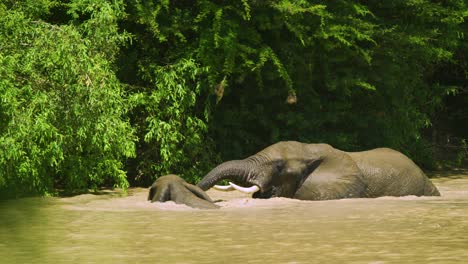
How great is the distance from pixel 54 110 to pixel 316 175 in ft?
11.9

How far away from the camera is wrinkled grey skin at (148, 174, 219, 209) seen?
40.0ft

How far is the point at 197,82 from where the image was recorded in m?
16.2

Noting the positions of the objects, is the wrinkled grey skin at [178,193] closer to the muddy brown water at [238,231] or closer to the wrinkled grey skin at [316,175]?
the muddy brown water at [238,231]

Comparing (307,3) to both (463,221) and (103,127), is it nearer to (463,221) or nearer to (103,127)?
(103,127)

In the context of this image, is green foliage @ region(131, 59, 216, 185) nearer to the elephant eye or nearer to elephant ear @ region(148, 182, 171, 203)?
the elephant eye

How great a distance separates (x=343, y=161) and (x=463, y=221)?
140 inches

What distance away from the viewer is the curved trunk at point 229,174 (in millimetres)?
13188

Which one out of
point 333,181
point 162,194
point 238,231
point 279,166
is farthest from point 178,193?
point 238,231

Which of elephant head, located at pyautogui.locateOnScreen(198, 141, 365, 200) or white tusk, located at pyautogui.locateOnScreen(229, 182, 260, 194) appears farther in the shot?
elephant head, located at pyautogui.locateOnScreen(198, 141, 365, 200)

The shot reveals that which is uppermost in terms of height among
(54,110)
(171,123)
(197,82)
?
(197,82)

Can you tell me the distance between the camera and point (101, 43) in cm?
1498

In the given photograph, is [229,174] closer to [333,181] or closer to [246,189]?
[246,189]

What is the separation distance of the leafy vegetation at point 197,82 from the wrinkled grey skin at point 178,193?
58.2 inches

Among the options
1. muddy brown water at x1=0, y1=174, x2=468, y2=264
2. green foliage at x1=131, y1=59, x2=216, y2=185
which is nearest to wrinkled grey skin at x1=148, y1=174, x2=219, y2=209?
muddy brown water at x1=0, y1=174, x2=468, y2=264
